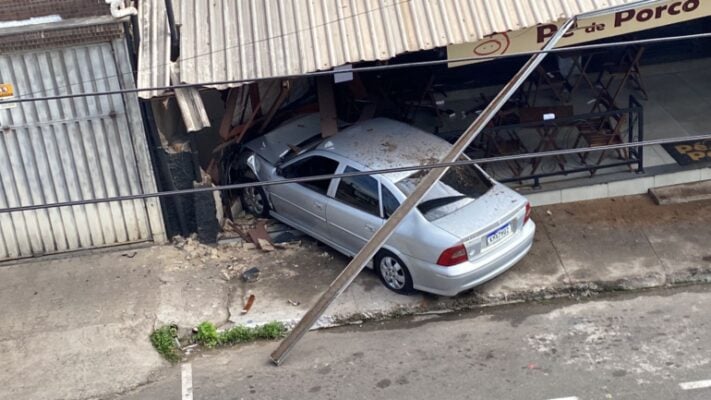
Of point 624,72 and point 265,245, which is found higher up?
point 624,72

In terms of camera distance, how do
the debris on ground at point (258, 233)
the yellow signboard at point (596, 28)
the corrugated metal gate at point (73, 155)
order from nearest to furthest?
1. the corrugated metal gate at point (73, 155)
2. the yellow signboard at point (596, 28)
3. the debris on ground at point (258, 233)

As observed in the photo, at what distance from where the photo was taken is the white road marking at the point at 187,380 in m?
8.90

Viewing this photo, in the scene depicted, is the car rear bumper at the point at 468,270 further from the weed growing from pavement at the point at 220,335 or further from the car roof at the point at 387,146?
the weed growing from pavement at the point at 220,335

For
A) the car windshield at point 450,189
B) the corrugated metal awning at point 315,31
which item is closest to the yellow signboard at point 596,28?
the corrugated metal awning at point 315,31

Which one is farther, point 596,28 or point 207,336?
point 596,28

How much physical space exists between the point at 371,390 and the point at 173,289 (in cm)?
307

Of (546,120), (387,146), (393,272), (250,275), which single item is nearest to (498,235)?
(393,272)

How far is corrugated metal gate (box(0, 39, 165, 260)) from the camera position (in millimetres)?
10375

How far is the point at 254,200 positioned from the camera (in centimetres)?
1191

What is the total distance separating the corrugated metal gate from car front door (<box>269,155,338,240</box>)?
1.63 meters

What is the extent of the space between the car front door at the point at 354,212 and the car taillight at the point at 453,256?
913 mm

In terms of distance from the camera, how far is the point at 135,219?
11.3 m

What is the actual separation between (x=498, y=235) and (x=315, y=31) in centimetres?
321

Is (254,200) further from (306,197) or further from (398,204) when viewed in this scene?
(398,204)
